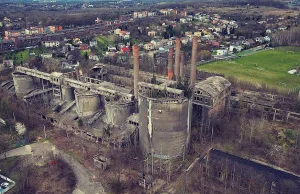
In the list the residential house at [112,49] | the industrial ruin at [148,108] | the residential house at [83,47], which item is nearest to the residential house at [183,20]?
the residential house at [112,49]

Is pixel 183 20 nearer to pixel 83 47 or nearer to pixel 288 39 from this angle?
pixel 288 39

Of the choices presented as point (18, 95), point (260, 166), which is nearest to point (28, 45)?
point (18, 95)

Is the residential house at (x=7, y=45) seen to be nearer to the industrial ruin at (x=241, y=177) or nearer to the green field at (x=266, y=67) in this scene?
the green field at (x=266, y=67)

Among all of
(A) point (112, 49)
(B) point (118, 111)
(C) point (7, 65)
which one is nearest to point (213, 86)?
(B) point (118, 111)

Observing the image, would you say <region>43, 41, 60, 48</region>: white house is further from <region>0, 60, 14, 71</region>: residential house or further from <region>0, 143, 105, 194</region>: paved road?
<region>0, 143, 105, 194</region>: paved road

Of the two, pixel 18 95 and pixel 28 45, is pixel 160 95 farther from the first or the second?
pixel 28 45

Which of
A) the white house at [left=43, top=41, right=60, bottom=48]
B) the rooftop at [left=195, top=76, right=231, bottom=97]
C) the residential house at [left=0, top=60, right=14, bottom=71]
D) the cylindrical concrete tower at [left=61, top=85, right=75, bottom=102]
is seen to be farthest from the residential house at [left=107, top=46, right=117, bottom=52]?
the rooftop at [left=195, top=76, right=231, bottom=97]

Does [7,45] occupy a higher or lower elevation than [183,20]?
lower
